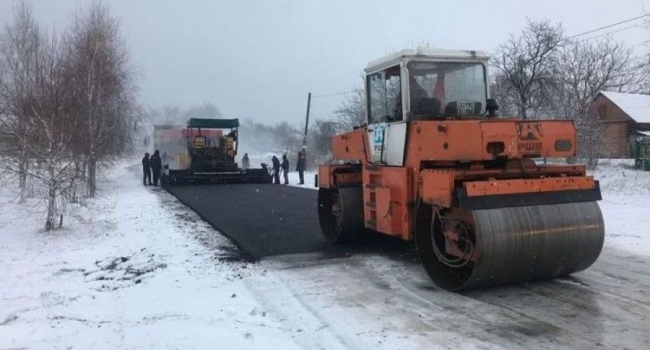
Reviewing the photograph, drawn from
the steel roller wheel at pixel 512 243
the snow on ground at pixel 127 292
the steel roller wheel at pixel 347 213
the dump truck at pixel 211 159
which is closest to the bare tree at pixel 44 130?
the snow on ground at pixel 127 292

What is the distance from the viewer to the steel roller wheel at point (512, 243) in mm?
5379

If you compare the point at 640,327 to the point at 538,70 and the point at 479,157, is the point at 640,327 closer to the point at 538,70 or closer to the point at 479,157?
the point at 479,157

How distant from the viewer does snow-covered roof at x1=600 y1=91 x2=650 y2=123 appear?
4156 centimetres

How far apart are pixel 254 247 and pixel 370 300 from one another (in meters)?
3.33

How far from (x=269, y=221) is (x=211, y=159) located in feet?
47.0

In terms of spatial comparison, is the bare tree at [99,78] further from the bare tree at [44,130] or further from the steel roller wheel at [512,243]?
the steel roller wheel at [512,243]

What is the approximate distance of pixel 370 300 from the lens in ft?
18.8

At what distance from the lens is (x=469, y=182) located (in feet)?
17.8

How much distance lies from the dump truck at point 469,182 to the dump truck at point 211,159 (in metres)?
16.4

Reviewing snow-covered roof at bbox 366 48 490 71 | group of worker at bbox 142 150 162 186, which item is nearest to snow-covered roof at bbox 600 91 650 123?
group of worker at bbox 142 150 162 186

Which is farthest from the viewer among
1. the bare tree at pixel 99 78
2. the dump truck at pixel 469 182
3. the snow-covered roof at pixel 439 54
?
the bare tree at pixel 99 78

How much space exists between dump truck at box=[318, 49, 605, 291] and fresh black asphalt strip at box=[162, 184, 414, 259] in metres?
1.25

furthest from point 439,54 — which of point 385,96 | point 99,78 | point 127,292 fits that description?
point 99,78

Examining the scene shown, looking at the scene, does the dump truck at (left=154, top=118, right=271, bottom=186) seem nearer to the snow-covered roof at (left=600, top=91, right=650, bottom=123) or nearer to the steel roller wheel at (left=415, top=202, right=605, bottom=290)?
the steel roller wheel at (left=415, top=202, right=605, bottom=290)
